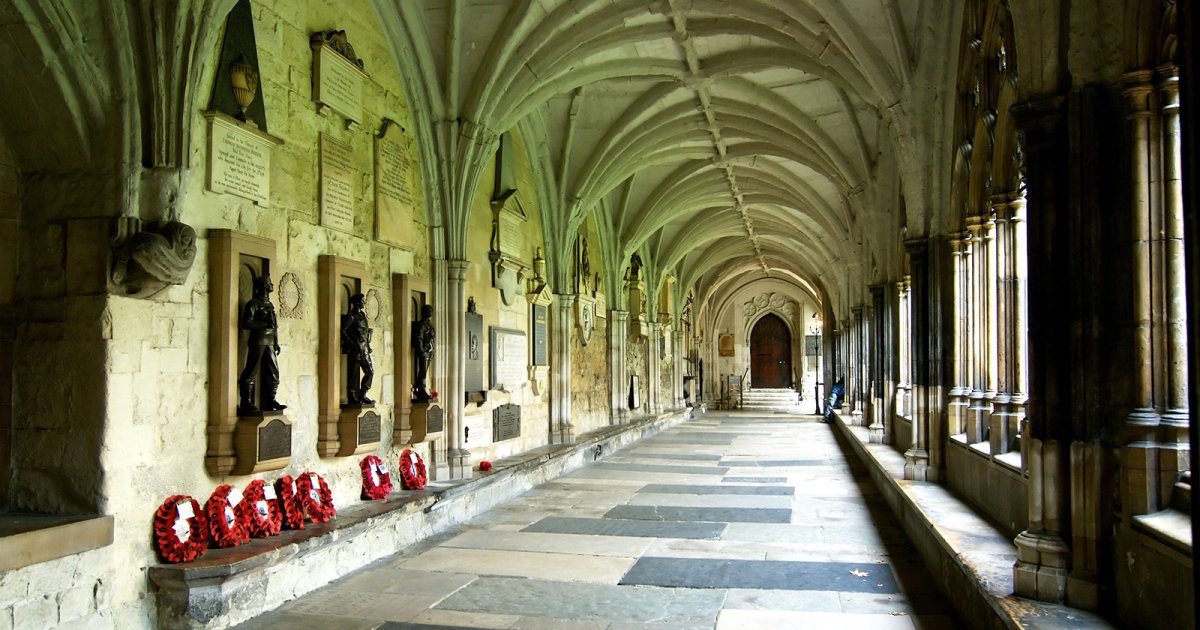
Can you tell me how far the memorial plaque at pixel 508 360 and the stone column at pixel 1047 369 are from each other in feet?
22.9

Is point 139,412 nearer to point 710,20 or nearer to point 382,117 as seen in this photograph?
point 382,117

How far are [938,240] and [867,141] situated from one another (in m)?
4.35

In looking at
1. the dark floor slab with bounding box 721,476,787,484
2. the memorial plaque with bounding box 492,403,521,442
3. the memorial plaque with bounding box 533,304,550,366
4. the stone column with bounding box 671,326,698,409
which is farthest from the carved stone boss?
the stone column with bounding box 671,326,698,409

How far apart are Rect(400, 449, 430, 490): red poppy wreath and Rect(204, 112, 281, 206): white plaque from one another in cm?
268

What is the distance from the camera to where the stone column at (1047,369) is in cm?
351

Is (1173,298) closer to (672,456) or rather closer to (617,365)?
(672,456)

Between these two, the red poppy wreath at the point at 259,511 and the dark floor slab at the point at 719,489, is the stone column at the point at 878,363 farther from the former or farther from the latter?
the red poppy wreath at the point at 259,511

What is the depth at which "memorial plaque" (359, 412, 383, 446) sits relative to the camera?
21.3 feet

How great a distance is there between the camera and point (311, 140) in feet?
20.2

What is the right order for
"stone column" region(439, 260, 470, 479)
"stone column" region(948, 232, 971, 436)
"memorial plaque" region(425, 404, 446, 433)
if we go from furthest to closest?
"stone column" region(439, 260, 470, 479), "memorial plaque" region(425, 404, 446, 433), "stone column" region(948, 232, 971, 436)

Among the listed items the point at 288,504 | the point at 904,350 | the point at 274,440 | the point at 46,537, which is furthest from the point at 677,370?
the point at 46,537

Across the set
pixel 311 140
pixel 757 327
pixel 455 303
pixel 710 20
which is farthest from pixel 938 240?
pixel 757 327

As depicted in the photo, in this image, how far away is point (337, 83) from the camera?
6.45m

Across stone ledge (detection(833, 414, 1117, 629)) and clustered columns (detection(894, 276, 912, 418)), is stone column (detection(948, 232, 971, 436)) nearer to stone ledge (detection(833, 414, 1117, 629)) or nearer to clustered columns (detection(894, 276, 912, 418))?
stone ledge (detection(833, 414, 1117, 629))
